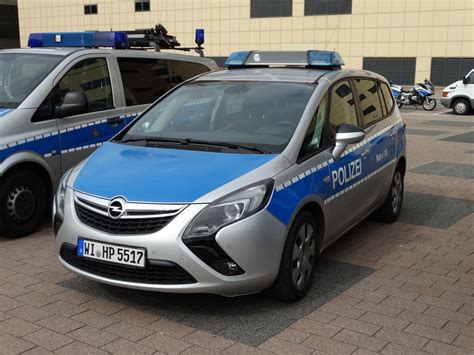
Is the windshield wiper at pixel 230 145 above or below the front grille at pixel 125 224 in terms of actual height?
above

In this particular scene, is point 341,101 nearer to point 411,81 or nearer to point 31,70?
point 31,70

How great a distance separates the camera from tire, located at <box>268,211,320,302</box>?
3.79 metres

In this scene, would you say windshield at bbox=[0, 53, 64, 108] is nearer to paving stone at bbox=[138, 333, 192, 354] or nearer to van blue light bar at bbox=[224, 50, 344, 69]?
van blue light bar at bbox=[224, 50, 344, 69]

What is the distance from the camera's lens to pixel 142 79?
22.6ft

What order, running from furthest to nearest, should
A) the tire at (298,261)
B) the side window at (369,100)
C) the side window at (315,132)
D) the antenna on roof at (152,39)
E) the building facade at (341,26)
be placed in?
1. the building facade at (341,26)
2. the antenna on roof at (152,39)
3. the side window at (369,100)
4. the side window at (315,132)
5. the tire at (298,261)

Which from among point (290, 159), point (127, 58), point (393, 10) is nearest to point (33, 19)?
point (393, 10)

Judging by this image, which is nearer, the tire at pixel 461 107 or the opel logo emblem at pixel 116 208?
the opel logo emblem at pixel 116 208

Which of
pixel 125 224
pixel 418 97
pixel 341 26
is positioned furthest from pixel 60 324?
pixel 341 26

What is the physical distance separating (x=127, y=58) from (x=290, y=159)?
3.45m

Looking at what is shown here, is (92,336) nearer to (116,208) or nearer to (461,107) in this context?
(116,208)

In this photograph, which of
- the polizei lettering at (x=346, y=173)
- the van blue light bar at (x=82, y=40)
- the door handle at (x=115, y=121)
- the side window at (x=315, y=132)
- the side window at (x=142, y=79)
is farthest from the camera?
the van blue light bar at (x=82, y=40)

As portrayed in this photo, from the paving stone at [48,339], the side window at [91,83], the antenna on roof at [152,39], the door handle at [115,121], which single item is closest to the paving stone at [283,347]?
the paving stone at [48,339]

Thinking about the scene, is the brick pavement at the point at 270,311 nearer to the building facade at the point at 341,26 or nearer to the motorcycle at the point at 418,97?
the motorcycle at the point at 418,97

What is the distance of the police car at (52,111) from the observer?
5.38 metres
